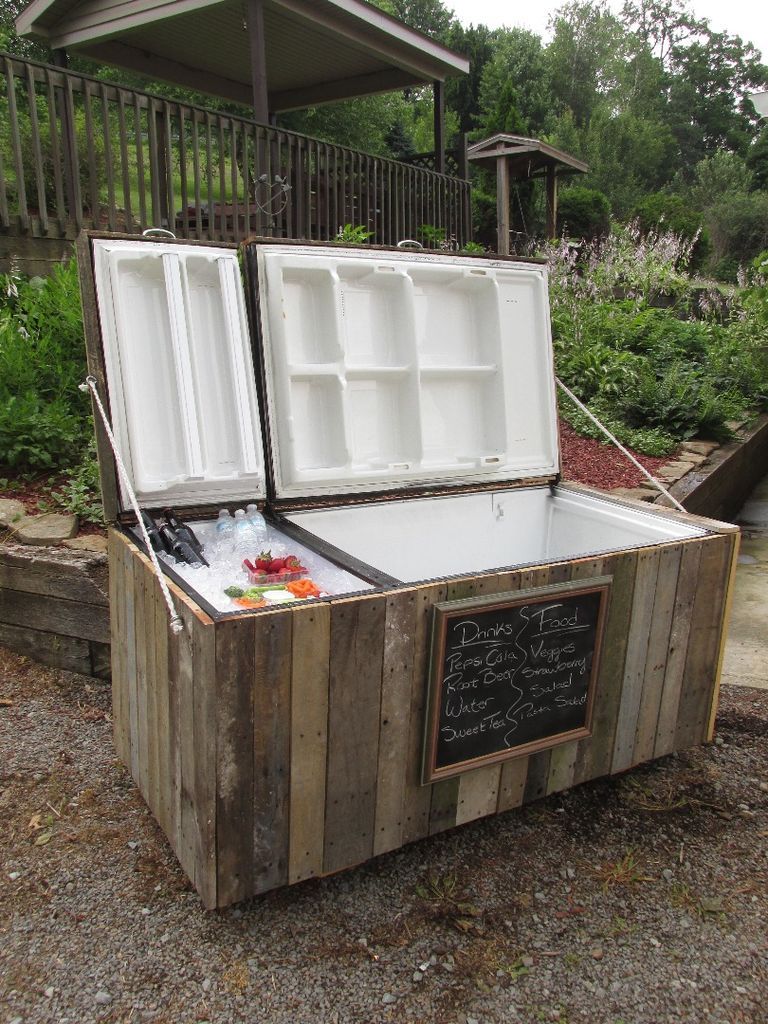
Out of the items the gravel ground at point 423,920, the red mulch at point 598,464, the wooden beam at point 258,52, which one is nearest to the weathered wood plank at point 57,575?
the gravel ground at point 423,920

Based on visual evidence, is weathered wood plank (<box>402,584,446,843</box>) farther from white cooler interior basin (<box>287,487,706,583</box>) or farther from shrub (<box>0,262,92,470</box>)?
shrub (<box>0,262,92,470</box>)

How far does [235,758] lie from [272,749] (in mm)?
94

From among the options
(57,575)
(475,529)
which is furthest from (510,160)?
(57,575)

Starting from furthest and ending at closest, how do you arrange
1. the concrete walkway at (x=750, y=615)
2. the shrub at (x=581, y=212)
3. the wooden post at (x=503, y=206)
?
the shrub at (x=581, y=212), the wooden post at (x=503, y=206), the concrete walkway at (x=750, y=615)

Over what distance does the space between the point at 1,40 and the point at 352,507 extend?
15.8m

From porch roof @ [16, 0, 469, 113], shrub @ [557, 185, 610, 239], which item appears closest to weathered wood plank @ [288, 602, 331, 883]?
porch roof @ [16, 0, 469, 113]

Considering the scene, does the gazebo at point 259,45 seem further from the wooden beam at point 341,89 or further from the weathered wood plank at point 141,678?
the weathered wood plank at point 141,678

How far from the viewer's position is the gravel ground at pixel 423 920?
1860mm

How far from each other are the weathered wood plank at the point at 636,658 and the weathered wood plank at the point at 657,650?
0.02 meters

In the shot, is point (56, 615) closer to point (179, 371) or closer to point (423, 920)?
point (179, 371)

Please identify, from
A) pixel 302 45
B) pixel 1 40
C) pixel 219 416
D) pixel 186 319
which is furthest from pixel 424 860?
pixel 1 40

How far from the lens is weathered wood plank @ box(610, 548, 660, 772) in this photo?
238 centimetres

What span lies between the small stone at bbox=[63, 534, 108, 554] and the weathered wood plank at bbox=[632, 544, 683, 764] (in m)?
2.23

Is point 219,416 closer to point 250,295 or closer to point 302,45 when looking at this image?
point 250,295
